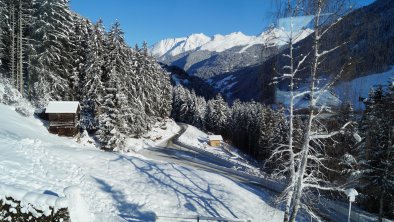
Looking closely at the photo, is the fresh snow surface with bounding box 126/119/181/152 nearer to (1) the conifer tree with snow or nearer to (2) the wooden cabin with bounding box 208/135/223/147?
(2) the wooden cabin with bounding box 208/135/223/147

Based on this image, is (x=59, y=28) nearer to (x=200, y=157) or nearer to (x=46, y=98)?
(x=46, y=98)

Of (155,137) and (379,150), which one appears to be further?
(155,137)

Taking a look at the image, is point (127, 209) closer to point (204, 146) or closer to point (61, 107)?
point (61, 107)

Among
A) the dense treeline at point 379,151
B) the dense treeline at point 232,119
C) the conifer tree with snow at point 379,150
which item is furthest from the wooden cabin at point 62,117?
the dense treeline at point 232,119

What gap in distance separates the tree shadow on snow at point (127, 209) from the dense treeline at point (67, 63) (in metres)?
20.6

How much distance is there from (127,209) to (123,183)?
3671 millimetres

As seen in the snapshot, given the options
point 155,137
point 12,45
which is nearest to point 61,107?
point 12,45

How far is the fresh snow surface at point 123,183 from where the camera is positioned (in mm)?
18127

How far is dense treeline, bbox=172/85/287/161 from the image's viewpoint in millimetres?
78000

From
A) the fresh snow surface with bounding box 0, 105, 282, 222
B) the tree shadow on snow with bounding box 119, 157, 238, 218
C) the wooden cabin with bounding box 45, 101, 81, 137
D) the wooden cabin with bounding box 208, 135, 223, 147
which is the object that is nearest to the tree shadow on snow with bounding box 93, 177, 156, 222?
the fresh snow surface with bounding box 0, 105, 282, 222

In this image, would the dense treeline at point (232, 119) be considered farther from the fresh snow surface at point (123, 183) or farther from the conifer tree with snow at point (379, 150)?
the fresh snow surface at point (123, 183)

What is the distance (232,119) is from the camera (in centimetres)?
10088

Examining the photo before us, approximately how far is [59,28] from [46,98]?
9.64 metres

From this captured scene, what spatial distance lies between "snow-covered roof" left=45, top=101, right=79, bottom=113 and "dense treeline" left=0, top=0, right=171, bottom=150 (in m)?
2.90
